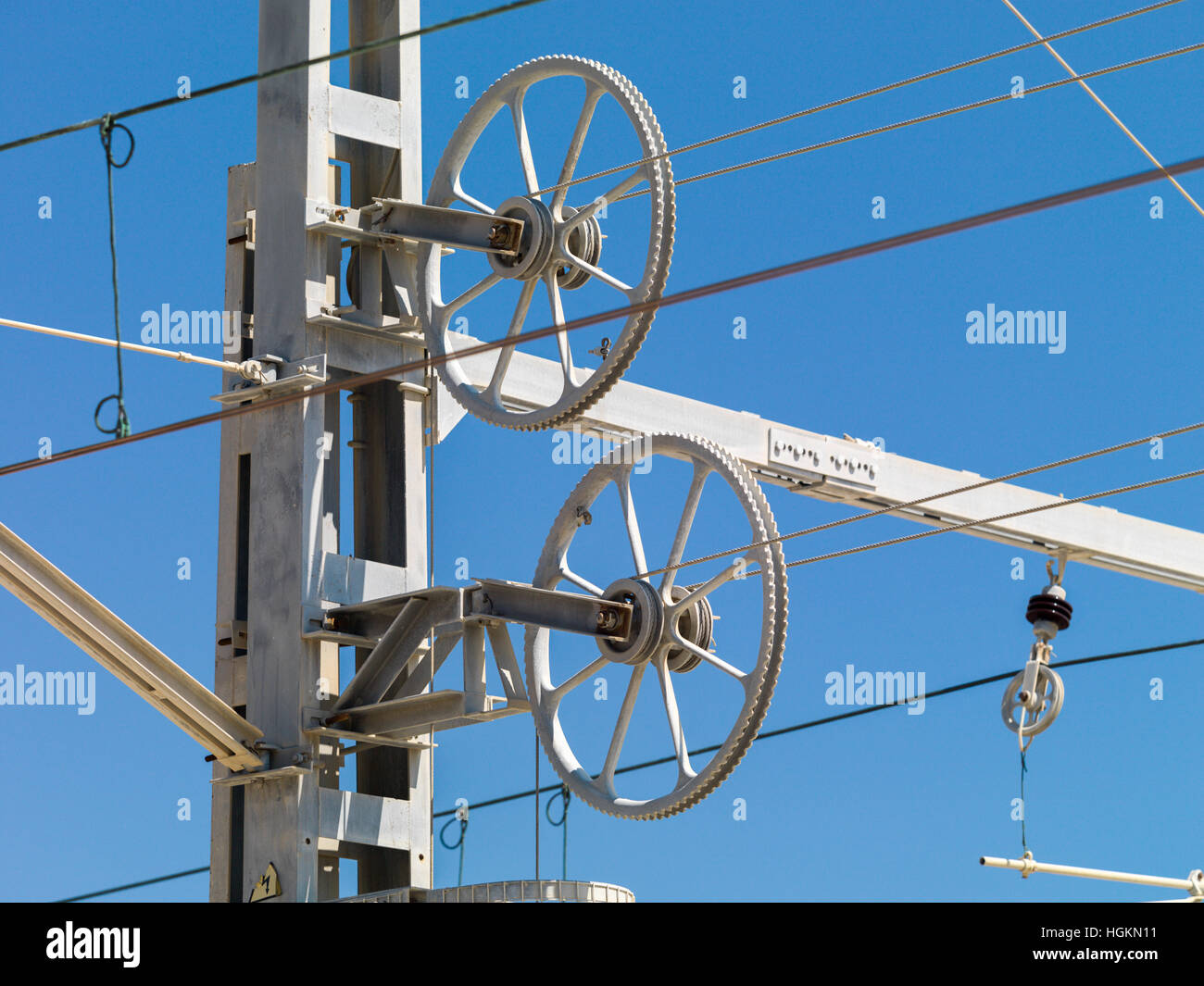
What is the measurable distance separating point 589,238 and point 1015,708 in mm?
3247

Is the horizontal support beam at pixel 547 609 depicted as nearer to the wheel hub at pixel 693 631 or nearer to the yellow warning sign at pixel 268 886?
the wheel hub at pixel 693 631

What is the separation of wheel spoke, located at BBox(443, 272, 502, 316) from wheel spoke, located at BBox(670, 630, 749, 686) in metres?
2.01

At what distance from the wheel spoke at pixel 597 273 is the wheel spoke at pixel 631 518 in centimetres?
93

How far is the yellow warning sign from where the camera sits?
11.4 m

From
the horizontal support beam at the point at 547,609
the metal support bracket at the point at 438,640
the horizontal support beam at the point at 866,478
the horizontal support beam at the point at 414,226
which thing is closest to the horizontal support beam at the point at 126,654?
the metal support bracket at the point at 438,640

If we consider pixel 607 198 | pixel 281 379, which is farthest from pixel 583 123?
pixel 281 379

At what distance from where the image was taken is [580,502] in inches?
442

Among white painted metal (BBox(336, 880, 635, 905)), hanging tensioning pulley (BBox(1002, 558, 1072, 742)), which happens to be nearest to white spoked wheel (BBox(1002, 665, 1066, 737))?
hanging tensioning pulley (BBox(1002, 558, 1072, 742))

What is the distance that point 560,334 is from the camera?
10.8m

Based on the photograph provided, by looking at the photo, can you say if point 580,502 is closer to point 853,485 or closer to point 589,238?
point 589,238

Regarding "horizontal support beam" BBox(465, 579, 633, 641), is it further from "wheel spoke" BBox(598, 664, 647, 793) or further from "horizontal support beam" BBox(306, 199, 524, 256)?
"horizontal support beam" BBox(306, 199, 524, 256)

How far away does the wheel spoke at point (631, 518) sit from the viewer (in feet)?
35.7

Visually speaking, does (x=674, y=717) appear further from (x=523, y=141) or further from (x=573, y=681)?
(x=523, y=141)
